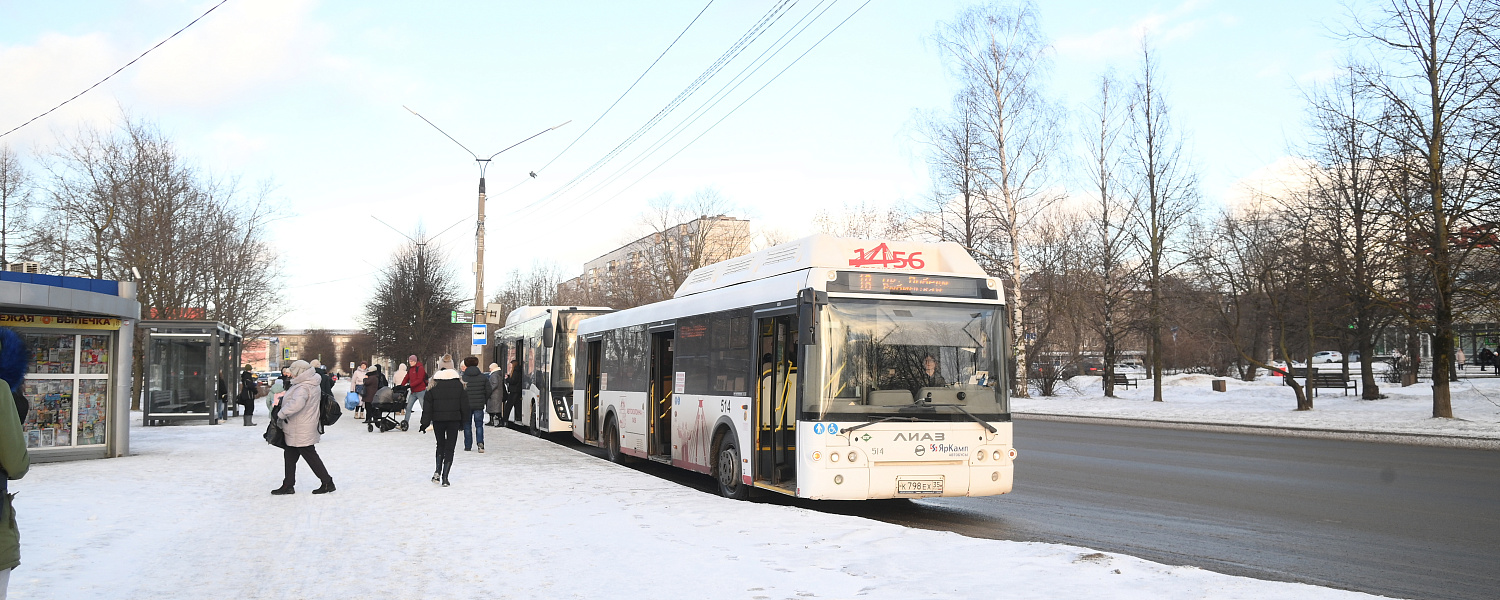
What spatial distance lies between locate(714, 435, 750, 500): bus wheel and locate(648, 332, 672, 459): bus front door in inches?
97.3

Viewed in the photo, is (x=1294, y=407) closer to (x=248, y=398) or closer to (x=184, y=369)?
(x=248, y=398)

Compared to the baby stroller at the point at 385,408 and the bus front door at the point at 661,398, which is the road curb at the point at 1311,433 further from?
the baby stroller at the point at 385,408

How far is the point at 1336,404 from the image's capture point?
3384 centimetres

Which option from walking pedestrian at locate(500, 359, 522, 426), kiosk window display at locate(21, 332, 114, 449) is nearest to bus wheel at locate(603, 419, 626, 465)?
kiosk window display at locate(21, 332, 114, 449)

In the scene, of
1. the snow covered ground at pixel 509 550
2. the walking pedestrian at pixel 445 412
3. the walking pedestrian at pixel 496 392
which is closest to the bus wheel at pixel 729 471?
the snow covered ground at pixel 509 550

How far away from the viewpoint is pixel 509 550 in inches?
322

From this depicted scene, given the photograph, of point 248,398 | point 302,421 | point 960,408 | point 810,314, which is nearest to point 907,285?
point 810,314

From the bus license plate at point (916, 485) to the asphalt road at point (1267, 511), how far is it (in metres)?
0.43

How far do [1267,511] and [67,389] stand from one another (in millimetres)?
16209

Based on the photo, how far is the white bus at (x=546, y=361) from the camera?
73.1 feet

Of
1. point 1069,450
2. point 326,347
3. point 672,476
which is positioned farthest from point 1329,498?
point 326,347

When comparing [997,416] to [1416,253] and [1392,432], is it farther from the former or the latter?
[1416,253]

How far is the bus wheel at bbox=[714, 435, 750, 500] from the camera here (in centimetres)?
1189

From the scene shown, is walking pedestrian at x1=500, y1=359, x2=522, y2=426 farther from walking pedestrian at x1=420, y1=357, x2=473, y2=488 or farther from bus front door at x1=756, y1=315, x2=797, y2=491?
bus front door at x1=756, y1=315, x2=797, y2=491
